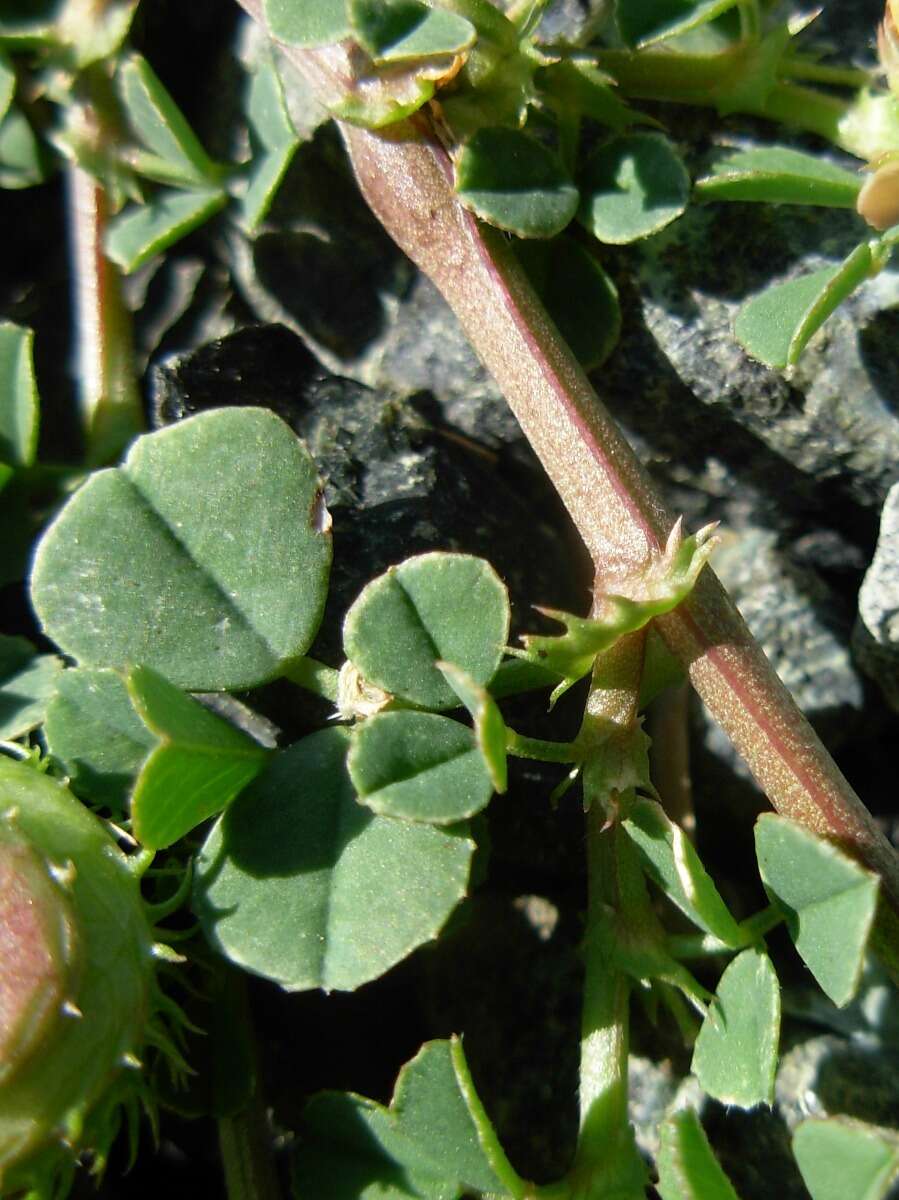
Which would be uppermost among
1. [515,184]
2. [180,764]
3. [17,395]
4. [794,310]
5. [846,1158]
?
[17,395]

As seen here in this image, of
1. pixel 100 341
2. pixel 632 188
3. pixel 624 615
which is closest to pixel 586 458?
pixel 624 615

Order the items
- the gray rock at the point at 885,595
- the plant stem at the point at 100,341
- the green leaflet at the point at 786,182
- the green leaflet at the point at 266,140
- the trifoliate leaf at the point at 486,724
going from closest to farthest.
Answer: the trifoliate leaf at the point at 486,724 < the green leaflet at the point at 786,182 < the gray rock at the point at 885,595 < the green leaflet at the point at 266,140 < the plant stem at the point at 100,341

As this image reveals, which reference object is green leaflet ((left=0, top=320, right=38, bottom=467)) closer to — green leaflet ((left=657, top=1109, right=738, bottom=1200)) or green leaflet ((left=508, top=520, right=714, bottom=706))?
green leaflet ((left=508, top=520, right=714, bottom=706))

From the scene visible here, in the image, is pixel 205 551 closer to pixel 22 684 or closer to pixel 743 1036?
pixel 22 684

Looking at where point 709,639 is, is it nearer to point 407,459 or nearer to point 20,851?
point 407,459

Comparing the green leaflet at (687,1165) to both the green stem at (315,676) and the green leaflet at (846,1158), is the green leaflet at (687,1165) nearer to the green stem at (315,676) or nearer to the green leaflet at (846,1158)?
the green leaflet at (846,1158)

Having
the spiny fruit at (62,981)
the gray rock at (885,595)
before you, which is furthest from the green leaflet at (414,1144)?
the gray rock at (885,595)
